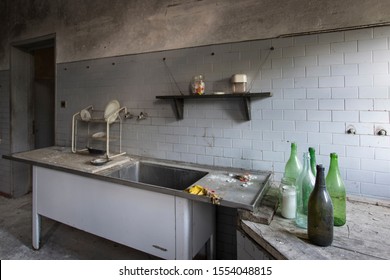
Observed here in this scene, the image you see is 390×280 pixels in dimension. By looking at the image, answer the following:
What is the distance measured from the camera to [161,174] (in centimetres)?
214

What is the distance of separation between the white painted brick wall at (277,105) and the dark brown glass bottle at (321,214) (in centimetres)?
74

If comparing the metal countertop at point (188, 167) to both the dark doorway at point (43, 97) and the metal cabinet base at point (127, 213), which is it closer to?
the metal cabinet base at point (127, 213)

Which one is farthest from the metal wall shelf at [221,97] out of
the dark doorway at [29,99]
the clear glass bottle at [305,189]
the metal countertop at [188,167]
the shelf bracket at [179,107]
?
the dark doorway at [29,99]

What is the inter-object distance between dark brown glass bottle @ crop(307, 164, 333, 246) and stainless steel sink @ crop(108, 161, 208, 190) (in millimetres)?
971

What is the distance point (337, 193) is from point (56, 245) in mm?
2541

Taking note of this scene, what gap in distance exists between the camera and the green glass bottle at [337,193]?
118cm

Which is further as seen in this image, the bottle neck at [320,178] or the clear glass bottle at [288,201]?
the clear glass bottle at [288,201]

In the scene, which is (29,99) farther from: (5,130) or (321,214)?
(321,214)

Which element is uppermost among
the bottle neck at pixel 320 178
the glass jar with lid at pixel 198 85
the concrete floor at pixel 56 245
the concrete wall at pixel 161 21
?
the concrete wall at pixel 161 21

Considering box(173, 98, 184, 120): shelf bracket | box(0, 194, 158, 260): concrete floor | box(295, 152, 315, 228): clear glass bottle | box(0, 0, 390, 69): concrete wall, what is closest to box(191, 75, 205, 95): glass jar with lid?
box(173, 98, 184, 120): shelf bracket

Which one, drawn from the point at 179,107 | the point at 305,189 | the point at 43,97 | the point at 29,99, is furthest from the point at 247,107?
the point at 43,97

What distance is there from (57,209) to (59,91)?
1.70 metres

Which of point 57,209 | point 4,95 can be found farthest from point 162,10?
point 4,95
